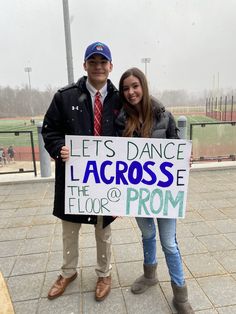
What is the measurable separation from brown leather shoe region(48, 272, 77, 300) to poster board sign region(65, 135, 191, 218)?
72 centimetres

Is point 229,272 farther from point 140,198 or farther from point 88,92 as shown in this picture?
point 88,92

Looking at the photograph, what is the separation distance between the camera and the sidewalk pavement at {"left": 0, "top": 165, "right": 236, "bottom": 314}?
239 cm

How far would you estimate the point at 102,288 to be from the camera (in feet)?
8.20

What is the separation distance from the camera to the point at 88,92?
222cm

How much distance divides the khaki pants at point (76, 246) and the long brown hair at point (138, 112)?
804mm

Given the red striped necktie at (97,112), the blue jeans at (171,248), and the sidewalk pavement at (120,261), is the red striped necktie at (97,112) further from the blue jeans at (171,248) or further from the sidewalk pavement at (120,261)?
the sidewalk pavement at (120,261)

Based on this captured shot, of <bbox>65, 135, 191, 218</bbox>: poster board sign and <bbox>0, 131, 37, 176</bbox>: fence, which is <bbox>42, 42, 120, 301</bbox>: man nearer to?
<bbox>65, 135, 191, 218</bbox>: poster board sign

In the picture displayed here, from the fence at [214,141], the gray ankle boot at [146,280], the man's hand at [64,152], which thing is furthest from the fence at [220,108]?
the man's hand at [64,152]

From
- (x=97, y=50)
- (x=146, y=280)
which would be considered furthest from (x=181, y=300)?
(x=97, y=50)

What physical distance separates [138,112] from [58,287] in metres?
1.67

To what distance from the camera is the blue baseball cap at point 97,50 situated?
6.84 feet

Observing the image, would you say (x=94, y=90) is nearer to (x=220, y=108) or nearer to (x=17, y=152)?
(x=17, y=152)

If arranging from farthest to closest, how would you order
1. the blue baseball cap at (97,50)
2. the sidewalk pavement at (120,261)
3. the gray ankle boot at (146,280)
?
the gray ankle boot at (146,280) → the sidewalk pavement at (120,261) → the blue baseball cap at (97,50)

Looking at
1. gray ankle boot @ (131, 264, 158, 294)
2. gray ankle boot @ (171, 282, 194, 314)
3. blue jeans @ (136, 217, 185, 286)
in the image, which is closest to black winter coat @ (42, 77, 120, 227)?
blue jeans @ (136, 217, 185, 286)
